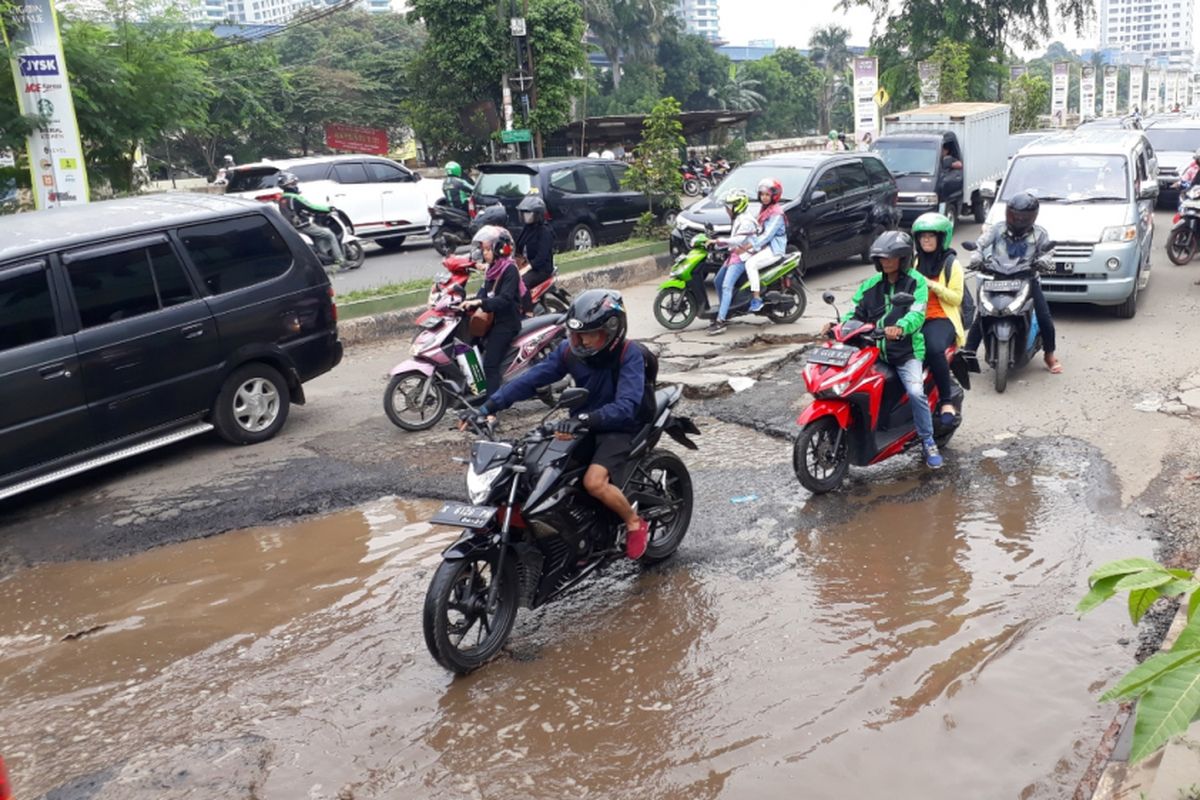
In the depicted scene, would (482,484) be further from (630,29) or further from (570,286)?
(630,29)

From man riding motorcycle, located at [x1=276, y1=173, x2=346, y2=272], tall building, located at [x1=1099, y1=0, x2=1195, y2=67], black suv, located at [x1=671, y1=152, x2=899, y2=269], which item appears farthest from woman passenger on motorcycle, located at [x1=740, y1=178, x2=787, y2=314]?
tall building, located at [x1=1099, y1=0, x2=1195, y2=67]

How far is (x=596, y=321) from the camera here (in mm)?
4910

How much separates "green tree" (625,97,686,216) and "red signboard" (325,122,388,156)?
2525cm

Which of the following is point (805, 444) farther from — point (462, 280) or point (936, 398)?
point (462, 280)

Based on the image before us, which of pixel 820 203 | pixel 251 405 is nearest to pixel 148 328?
pixel 251 405

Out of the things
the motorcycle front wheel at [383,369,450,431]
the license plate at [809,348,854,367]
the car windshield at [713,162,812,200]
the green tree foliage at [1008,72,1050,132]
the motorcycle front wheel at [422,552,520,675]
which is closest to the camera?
the motorcycle front wheel at [422,552,520,675]

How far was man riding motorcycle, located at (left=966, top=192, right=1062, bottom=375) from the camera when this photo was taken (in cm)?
887

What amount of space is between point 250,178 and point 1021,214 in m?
13.1

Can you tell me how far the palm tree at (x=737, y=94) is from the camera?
217ft

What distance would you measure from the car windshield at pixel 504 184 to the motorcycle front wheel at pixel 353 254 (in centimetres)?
209

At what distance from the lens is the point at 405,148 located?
4797 cm

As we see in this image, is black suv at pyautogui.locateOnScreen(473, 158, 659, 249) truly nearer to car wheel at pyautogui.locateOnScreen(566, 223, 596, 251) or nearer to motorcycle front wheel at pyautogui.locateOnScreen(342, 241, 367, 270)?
car wheel at pyautogui.locateOnScreen(566, 223, 596, 251)

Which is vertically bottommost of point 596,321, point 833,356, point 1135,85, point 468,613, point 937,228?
point 468,613

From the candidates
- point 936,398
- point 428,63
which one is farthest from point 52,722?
point 428,63
